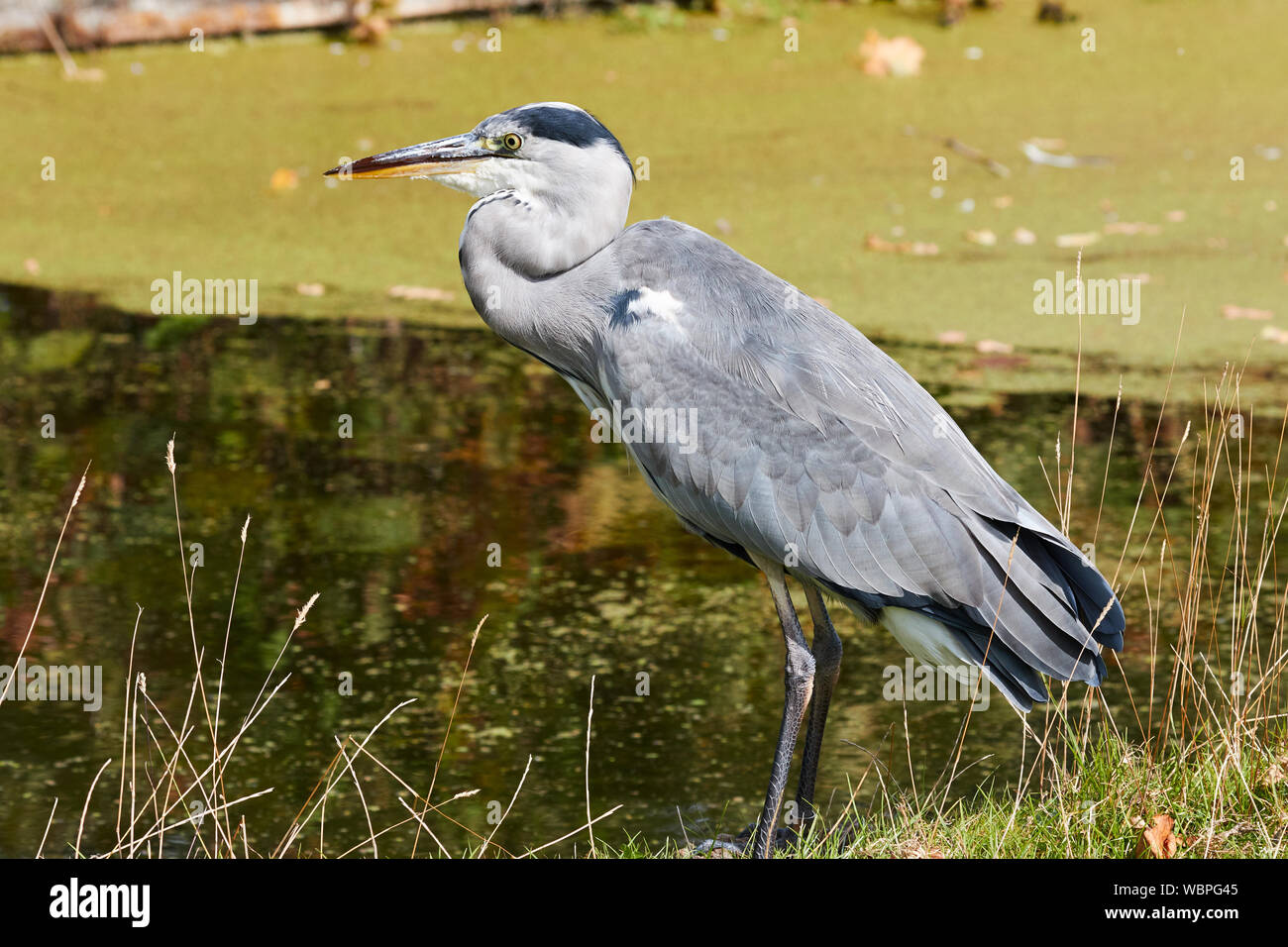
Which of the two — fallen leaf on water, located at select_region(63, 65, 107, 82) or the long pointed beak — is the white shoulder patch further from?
fallen leaf on water, located at select_region(63, 65, 107, 82)

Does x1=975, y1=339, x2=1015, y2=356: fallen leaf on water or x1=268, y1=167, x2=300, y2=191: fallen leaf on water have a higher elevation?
x1=268, y1=167, x2=300, y2=191: fallen leaf on water

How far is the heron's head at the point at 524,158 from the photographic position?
374cm

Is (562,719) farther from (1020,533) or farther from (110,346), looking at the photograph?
(110,346)

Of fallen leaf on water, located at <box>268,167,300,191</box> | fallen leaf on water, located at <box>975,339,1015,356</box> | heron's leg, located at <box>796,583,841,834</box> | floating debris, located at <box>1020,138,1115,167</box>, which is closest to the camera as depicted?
heron's leg, located at <box>796,583,841,834</box>

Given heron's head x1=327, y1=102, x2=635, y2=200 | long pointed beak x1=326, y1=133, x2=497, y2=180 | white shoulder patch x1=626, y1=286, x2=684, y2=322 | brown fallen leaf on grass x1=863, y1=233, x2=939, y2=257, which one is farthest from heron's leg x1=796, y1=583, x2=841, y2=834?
brown fallen leaf on grass x1=863, y1=233, x2=939, y2=257

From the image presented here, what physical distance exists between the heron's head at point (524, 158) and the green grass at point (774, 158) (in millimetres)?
3442

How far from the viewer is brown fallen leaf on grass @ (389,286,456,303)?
7.84 metres

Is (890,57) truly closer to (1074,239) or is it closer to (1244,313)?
(1074,239)

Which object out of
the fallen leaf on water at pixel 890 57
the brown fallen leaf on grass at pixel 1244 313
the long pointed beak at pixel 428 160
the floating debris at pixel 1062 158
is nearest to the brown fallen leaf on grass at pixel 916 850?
the long pointed beak at pixel 428 160

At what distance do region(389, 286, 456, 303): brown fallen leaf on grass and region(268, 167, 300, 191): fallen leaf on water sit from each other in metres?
1.63

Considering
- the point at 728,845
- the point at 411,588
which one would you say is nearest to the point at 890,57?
the point at 411,588

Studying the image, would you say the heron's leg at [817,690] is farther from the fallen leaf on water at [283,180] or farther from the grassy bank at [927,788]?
the fallen leaf on water at [283,180]

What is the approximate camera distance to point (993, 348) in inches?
285
